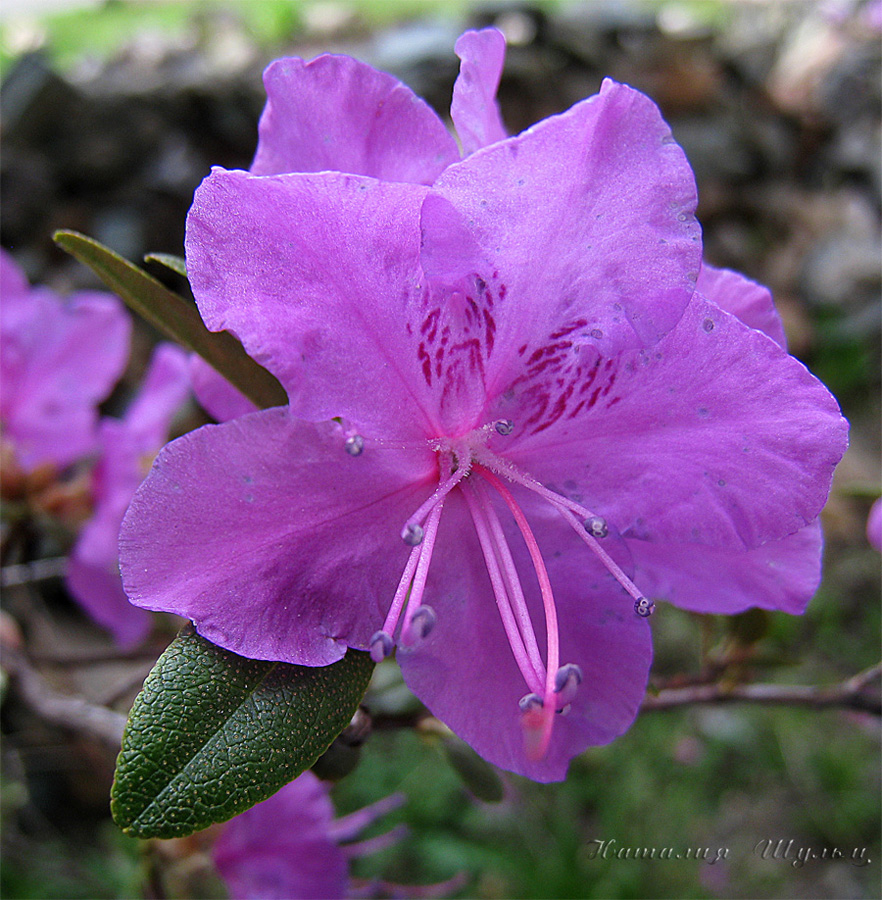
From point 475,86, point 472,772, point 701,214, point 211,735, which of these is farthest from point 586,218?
point 701,214

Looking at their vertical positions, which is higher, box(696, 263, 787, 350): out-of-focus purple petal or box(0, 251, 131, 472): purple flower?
box(696, 263, 787, 350): out-of-focus purple petal

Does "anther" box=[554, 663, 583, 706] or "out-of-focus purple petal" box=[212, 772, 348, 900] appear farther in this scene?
"out-of-focus purple petal" box=[212, 772, 348, 900]

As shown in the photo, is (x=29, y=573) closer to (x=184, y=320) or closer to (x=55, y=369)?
(x=55, y=369)

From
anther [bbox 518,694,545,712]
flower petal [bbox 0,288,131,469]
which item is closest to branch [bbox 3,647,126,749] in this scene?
flower petal [bbox 0,288,131,469]

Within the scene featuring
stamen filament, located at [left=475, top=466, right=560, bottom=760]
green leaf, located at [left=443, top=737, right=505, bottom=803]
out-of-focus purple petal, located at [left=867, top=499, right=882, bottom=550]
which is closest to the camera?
stamen filament, located at [left=475, top=466, right=560, bottom=760]

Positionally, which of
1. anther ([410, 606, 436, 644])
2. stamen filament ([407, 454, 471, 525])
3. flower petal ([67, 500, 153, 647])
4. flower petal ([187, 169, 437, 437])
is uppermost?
flower petal ([187, 169, 437, 437])

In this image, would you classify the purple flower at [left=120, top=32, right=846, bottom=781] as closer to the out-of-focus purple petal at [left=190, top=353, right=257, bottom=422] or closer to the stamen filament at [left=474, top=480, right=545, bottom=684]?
the stamen filament at [left=474, top=480, right=545, bottom=684]

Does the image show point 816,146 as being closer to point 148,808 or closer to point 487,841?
point 487,841
